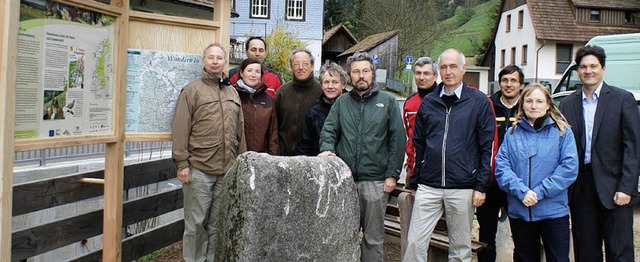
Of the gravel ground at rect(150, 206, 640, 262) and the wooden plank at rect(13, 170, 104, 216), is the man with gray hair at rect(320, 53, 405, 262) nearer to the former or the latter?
the gravel ground at rect(150, 206, 640, 262)

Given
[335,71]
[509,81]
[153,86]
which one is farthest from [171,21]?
[509,81]

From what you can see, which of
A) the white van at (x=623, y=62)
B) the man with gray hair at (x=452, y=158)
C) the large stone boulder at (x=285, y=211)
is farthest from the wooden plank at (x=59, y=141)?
the white van at (x=623, y=62)

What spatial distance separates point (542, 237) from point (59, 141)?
143 inches

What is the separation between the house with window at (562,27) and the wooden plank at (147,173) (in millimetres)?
30092

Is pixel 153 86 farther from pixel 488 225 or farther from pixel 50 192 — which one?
pixel 488 225

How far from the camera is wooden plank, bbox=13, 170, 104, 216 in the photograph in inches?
182

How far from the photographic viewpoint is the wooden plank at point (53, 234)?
180 inches

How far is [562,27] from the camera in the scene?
3425 centimetres

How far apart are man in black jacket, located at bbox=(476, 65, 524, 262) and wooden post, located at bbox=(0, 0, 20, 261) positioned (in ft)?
12.3

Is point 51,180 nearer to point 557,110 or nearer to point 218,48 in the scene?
point 218,48

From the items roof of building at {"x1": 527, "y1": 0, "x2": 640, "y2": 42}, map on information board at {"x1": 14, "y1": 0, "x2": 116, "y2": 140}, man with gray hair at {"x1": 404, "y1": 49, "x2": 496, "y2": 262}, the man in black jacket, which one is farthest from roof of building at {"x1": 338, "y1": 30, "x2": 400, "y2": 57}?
map on information board at {"x1": 14, "y1": 0, "x2": 116, "y2": 140}

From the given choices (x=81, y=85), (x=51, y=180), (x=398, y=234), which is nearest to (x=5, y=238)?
(x=81, y=85)

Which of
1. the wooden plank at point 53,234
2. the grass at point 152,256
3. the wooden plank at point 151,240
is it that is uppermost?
the wooden plank at point 53,234

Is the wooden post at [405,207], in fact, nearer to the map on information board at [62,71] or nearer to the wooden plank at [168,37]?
the wooden plank at [168,37]
